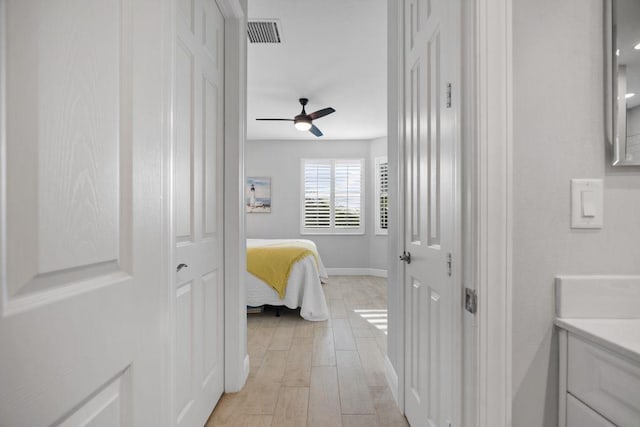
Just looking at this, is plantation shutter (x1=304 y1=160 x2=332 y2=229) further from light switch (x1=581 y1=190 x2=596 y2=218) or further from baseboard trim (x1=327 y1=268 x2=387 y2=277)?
light switch (x1=581 y1=190 x2=596 y2=218)

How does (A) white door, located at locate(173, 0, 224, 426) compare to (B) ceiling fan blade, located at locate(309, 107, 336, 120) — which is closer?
(A) white door, located at locate(173, 0, 224, 426)

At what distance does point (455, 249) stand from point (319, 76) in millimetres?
3351

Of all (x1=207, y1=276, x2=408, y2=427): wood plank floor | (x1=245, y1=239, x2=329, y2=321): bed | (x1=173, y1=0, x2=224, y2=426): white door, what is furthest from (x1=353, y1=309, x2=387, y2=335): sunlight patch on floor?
(x1=173, y1=0, x2=224, y2=426): white door

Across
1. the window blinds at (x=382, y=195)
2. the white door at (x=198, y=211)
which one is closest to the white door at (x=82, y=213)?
the white door at (x=198, y=211)

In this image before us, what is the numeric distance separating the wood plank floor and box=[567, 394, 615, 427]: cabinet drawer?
1.11m

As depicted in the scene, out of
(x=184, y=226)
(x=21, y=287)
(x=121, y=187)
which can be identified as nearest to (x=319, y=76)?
(x=184, y=226)

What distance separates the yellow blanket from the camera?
150 inches

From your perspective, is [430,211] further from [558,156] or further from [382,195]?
[382,195]

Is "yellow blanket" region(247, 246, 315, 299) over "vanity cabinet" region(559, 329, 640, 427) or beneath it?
beneath

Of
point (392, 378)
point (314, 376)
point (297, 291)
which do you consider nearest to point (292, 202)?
point (297, 291)

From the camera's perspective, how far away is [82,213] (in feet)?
1.93

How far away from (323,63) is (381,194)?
3.50m

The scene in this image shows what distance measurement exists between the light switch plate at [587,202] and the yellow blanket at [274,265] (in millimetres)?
3098

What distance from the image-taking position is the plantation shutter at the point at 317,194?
6867mm
